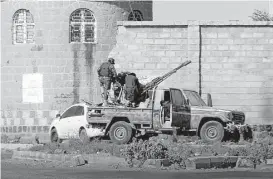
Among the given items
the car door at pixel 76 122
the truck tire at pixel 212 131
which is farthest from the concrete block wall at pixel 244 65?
the car door at pixel 76 122

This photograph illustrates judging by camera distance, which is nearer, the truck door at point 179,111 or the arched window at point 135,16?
the truck door at point 179,111

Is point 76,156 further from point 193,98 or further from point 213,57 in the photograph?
point 213,57

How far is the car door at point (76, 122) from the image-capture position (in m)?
24.9

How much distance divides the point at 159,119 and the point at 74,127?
3.32 m

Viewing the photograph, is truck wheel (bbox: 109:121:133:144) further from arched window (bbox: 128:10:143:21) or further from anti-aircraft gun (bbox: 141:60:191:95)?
arched window (bbox: 128:10:143:21)

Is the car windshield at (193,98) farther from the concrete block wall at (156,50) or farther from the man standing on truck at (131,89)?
the concrete block wall at (156,50)

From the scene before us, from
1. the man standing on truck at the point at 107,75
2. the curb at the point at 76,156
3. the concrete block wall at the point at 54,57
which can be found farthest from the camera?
the concrete block wall at the point at 54,57

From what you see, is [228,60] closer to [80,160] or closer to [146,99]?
[146,99]

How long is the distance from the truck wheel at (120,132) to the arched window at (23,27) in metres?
9.54

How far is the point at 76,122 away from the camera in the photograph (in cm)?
2511

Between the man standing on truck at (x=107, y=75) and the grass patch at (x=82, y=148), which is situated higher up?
Result: the man standing on truck at (x=107, y=75)

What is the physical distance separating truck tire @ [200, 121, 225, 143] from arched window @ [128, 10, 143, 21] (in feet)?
31.4

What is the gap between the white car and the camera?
79.5ft

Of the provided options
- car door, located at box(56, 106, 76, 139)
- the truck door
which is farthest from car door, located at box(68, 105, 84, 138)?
the truck door
